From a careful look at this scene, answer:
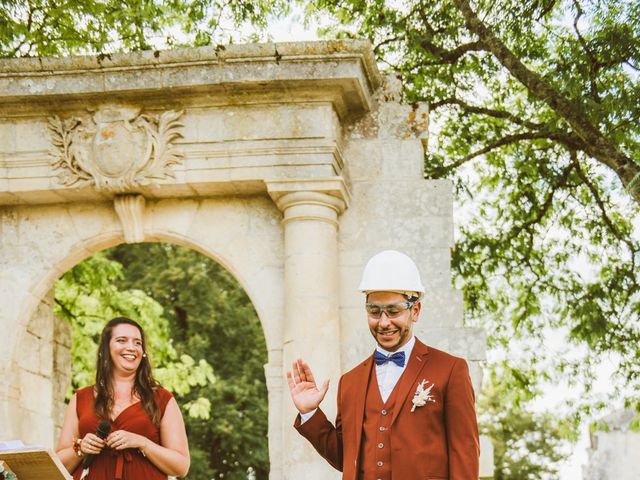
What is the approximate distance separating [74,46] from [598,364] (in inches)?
213

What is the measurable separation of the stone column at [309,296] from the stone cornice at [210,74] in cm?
65

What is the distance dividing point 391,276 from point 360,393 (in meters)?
0.50

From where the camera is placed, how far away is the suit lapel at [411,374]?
15.6ft

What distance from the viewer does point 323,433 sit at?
501cm

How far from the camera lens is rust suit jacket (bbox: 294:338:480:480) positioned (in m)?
4.66

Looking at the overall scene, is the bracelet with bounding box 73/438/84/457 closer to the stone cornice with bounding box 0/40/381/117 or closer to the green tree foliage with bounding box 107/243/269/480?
the stone cornice with bounding box 0/40/381/117

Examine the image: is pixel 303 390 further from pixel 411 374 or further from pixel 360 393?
pixel 411 374

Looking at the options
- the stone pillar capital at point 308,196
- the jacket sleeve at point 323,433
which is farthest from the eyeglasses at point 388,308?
the stone pillar capital at point 308,196

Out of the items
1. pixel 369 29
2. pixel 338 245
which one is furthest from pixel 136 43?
pixel 338 245

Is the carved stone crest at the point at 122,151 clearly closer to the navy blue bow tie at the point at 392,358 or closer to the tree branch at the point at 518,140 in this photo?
the tree branch at the point at 518,140

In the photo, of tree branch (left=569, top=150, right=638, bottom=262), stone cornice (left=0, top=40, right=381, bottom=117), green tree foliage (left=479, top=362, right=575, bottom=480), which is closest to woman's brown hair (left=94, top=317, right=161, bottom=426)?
stone cornice (left=0, top=40, right=381, bottom=117)

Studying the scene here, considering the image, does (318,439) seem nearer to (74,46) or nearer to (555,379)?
(74,46)

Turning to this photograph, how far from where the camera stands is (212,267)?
2147 centimetres

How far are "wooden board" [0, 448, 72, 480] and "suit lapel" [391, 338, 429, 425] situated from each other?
1.35 metres
